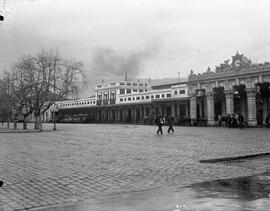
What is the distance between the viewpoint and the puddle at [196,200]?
20.8 ft

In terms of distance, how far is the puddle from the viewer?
6.33 m

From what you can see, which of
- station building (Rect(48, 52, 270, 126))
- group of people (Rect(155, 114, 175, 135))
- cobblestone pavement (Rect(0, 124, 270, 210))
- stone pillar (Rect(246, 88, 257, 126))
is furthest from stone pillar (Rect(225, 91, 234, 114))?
cobblestone pavement (Rect(0, 124, 270, 210))

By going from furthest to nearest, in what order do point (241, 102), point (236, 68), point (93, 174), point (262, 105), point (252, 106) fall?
point (241, 102) → point (262, 105) → point (236, 68) → point (252, 106) → point (93, 174)

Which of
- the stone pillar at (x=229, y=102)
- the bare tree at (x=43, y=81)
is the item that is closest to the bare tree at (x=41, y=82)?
the bare tree at (x=43, y=81)

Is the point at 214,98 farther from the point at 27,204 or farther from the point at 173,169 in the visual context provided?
the point at 27,204

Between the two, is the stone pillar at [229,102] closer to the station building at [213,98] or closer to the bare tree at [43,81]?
the station building at [213,98]

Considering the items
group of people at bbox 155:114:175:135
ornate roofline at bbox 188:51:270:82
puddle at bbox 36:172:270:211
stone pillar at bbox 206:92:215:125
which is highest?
ornate roofline at bbox 188:51:270:82

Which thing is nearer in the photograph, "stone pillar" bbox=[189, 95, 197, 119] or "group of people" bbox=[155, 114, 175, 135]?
"group of people" bbox=[155, 114, 175, 135]

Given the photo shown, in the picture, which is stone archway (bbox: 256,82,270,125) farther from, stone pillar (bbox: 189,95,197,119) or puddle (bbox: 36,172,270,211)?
puddle (bbox: 36,172,270,211)

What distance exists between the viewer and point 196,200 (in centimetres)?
688

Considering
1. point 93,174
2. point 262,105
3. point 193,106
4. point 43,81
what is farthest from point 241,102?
point 93,174

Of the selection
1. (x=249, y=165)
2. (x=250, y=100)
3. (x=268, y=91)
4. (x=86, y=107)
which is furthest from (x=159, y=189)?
(x=86, y=107)

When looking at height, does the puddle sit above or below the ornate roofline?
below

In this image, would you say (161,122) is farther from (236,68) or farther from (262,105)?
(262,105)
